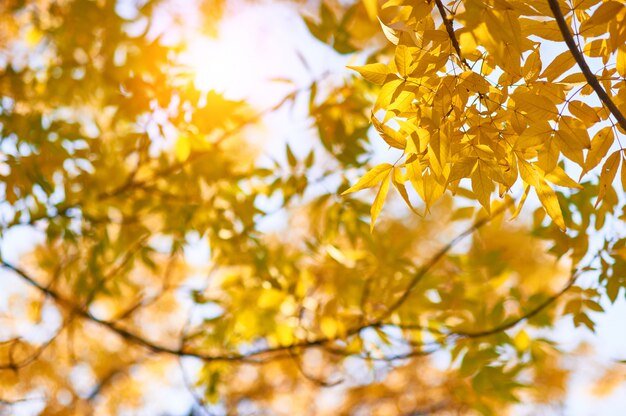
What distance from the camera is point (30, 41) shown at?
2791 mm

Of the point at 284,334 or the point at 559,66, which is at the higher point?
the point at 559,66

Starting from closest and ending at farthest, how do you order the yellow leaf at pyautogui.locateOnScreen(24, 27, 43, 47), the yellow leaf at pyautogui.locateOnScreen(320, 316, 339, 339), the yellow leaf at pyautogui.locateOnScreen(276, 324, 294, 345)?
1. the yellow leaf at pyautogui.locateOnScreen(320, 316, 339, 339)
2. the yellow leaf at pyautogui.locateOnScreen(276, 324, 294, 345)
3. the yellow leaf at pyautogui.locateOnScreen(24, 27, 43, 47)

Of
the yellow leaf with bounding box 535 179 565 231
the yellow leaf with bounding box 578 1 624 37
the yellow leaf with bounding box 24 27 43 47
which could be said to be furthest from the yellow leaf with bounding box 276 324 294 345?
the yellow leaf with bounding box 24 27 43 47

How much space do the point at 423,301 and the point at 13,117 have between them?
61.6 inches

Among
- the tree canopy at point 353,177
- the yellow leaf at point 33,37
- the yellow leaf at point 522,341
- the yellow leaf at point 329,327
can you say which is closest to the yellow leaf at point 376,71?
the tree canopy at point 353,177

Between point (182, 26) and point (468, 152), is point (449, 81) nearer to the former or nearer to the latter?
point (468, 152)

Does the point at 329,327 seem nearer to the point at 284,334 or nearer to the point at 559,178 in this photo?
the point at 284,334

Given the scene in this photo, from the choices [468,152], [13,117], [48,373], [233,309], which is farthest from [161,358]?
[468,152]

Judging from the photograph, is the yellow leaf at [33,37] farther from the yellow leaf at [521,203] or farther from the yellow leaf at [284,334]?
the yellow leaf at [521,203]

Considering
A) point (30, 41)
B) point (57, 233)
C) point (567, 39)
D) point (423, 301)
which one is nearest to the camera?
point (567, 39)

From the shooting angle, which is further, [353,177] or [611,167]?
[353,177]

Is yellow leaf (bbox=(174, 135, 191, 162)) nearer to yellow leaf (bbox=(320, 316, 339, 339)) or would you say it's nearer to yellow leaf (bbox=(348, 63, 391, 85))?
yellow leaf (bbox=(320, 316, 339, 339))

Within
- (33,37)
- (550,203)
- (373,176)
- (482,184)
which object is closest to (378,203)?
(373,176)

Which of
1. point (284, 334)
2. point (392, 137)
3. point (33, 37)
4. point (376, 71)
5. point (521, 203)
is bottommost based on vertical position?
point (284, 334)
